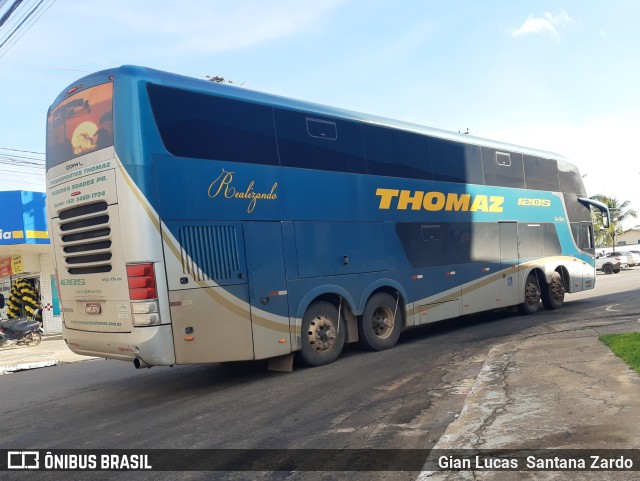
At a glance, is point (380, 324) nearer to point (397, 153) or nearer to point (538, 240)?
point (397, 153)

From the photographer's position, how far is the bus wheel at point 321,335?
350 inches

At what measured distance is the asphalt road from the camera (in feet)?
17.9

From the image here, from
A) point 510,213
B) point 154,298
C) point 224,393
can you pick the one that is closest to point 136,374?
point 224,393

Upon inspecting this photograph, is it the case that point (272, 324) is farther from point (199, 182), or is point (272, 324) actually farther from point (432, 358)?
point (432, 358)

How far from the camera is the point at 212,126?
306 inches

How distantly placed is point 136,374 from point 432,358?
200 inches

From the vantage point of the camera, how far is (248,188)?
8102 millimetres

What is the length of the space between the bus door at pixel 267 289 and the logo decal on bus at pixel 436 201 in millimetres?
2743

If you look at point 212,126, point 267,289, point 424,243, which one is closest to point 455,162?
point 424,243

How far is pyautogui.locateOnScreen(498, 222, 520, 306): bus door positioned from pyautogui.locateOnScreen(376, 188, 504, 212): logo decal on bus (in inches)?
26.0

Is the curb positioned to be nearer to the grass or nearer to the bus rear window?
the bus rear window

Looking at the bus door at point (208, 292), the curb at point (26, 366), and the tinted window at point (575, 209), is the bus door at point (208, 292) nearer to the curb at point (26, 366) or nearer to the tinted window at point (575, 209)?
the curb at point (26, 366)

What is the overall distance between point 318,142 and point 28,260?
1689cm

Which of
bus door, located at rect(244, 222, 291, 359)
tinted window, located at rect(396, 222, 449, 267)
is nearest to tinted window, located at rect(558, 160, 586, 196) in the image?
tinted window, located at rect(396, 222, 449, 267)
